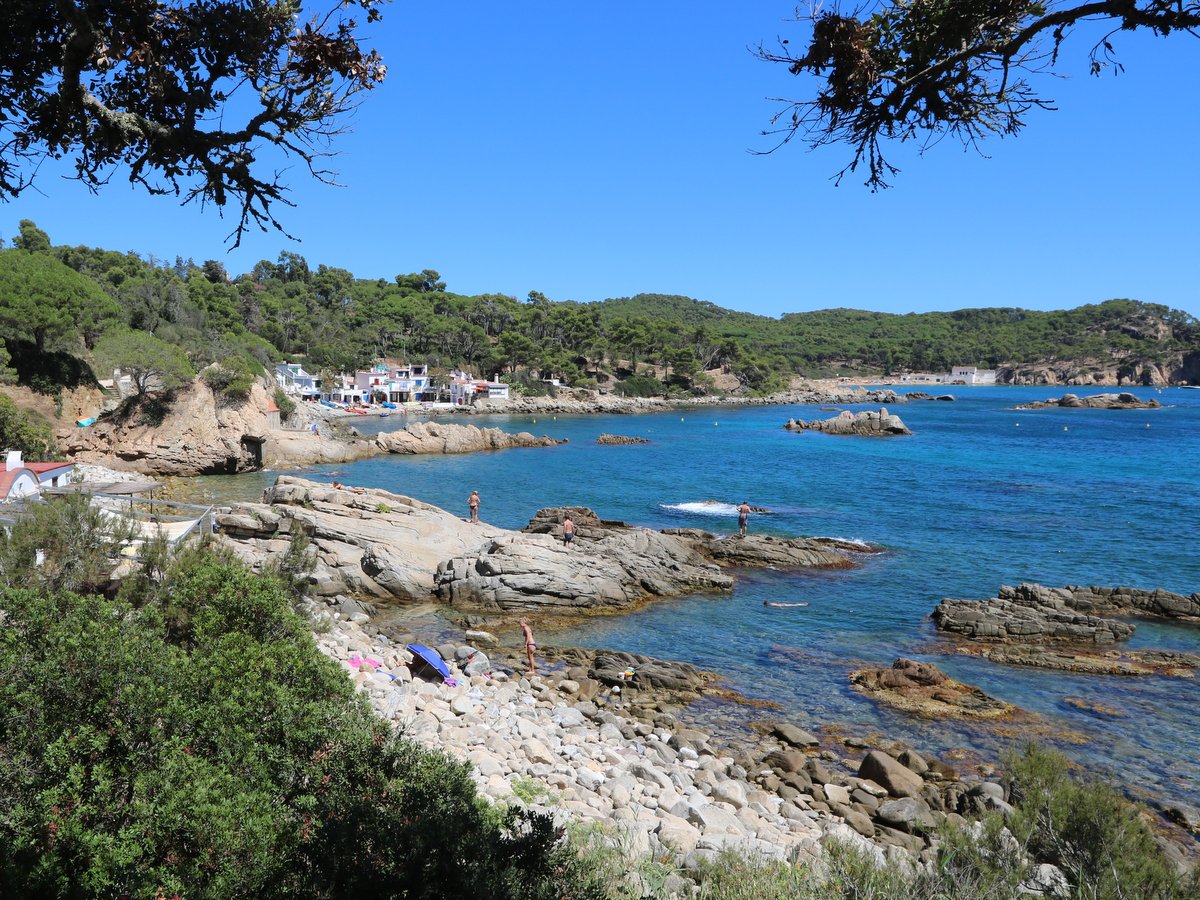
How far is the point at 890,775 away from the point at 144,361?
41.5 meters

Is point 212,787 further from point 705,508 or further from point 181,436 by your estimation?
point 181,436

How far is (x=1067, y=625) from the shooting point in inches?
800

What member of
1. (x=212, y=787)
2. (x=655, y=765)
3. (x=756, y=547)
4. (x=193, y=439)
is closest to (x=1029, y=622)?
(x=756, y=547)

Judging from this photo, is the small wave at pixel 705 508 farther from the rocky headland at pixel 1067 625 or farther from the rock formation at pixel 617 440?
the rock formation at pixel 617 440

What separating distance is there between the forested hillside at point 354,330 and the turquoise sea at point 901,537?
16309 millimetres

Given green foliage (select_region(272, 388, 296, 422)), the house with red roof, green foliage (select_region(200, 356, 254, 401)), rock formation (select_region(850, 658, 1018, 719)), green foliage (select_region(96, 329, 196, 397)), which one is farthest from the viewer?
green foliage (select_region(272, 388, 296, 422))

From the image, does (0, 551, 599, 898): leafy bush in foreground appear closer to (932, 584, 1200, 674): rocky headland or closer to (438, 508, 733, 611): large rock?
(438, 508, 733, 611): large rock

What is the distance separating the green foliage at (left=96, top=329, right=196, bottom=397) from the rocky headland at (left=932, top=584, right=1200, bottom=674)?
127 feet

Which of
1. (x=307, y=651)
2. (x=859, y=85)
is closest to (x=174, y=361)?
(x=307, y=651)

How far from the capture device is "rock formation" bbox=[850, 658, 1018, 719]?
15617 mm

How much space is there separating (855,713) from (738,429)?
7166 centimetres

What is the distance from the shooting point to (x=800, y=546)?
2888cm

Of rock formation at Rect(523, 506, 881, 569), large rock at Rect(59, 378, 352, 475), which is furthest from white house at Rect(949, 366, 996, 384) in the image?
large rock at Rect(59, 378, 352, 475)

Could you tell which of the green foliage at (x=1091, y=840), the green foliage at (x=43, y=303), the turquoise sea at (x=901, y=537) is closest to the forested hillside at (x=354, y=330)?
the green foliage at (x=43, y=303)
